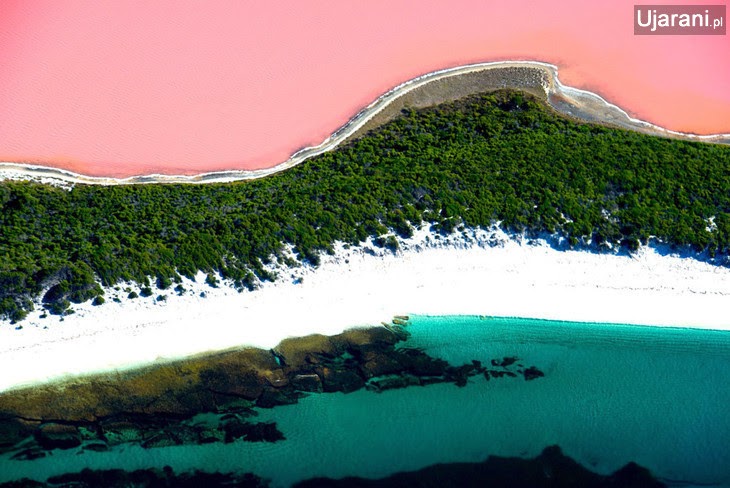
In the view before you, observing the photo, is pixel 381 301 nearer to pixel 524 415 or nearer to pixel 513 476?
pixel 524 415

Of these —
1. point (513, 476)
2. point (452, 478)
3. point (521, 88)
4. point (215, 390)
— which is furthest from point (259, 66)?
point (513, 476)

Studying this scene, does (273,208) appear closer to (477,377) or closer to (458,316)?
(458,316)

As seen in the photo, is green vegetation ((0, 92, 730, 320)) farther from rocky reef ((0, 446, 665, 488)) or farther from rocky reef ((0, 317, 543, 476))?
rocky reef ((0, 446, 665, 488))

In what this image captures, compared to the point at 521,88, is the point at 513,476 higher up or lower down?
lower down

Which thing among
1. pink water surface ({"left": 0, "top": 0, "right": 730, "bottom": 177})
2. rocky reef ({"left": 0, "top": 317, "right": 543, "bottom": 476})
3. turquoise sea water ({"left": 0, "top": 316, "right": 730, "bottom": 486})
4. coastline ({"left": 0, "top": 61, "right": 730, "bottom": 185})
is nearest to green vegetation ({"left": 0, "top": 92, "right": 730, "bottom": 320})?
coastline ({"left": 0, "top": 61, "right": 730, "bottom": 185})

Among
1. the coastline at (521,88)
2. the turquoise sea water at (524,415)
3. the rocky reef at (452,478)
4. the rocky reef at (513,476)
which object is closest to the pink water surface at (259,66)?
the coastline at (521,88)

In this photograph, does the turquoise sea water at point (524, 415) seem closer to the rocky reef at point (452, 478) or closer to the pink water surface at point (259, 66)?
the rocky reef at point (452, 478)
